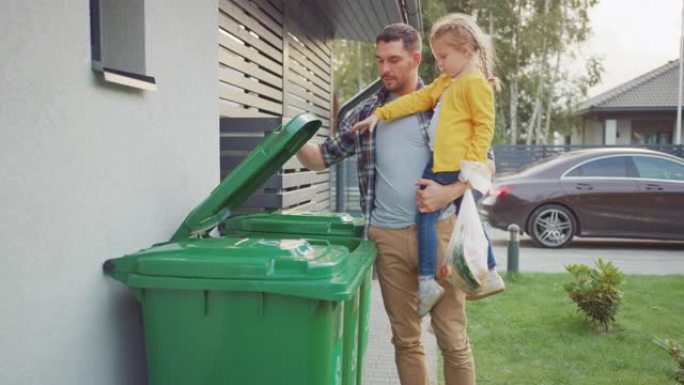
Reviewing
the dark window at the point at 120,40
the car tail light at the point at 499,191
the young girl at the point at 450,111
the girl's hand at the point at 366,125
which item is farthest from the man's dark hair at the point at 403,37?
→ the car tail light at the point at 499,191

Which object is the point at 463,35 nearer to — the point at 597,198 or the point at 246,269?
the point at 246,269

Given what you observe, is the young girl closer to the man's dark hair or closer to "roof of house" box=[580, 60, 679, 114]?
the man's dark hair

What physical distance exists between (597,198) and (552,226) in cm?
79

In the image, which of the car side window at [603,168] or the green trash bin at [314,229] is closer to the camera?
the green trash bin at [314,229]

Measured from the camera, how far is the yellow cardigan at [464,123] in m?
2.71

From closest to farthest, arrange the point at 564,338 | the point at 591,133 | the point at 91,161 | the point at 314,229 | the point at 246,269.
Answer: the point at 246,269 → the point at 91,161 → the point at 314,229 → the point at 564,338 → the point at 591,133

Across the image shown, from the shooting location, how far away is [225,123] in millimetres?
4254

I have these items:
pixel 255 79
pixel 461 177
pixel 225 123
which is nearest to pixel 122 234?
pixel 461 177

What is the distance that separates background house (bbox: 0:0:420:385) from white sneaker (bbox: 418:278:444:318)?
1.23m

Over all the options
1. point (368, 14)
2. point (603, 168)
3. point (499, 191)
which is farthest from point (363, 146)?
point (603, 168)

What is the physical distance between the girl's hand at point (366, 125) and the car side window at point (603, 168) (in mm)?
7418

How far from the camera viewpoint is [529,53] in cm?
2888

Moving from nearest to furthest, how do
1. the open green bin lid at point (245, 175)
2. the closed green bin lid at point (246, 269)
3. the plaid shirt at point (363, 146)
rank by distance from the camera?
the closed green bin lid at point (246, 269)
the open green bin lid at point (245, 175)
the plaid shirt at point (363, 146)

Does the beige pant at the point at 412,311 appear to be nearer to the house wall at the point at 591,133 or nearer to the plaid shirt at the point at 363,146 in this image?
the plaid shirt at the point at 363,146
